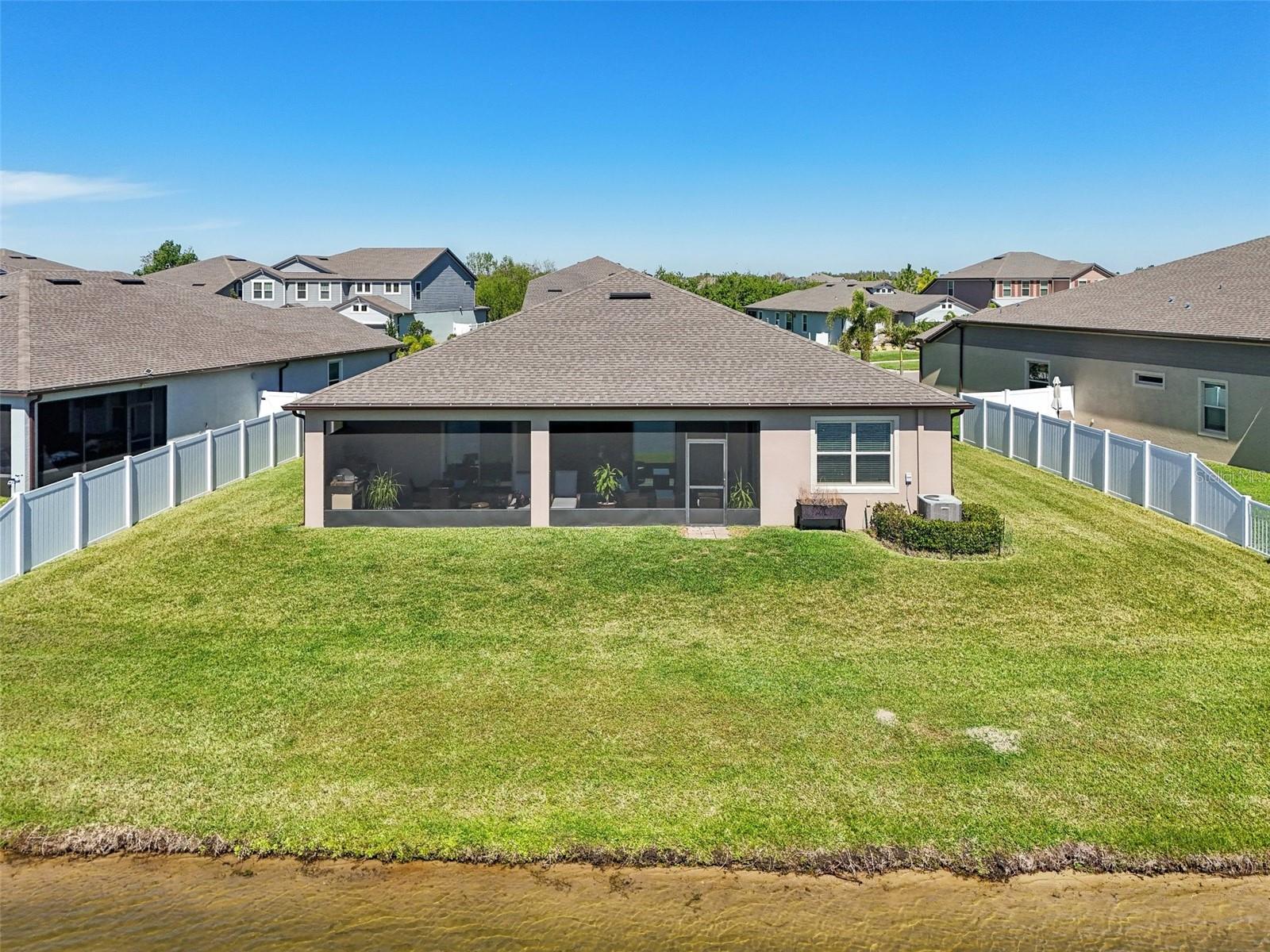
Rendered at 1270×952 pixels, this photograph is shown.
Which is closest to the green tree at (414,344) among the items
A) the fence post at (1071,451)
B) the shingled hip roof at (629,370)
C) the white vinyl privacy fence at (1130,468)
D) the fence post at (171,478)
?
the fence post at (171,478)

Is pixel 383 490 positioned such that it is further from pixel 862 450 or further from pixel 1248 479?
pixel 1248 479

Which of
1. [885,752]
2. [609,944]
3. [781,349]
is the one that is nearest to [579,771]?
[609,944]

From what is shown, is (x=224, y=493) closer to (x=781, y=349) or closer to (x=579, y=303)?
(x=579, y=303)

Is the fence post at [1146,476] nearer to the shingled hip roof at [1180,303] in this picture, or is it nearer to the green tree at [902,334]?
the shingled hip roof at [1180,303]

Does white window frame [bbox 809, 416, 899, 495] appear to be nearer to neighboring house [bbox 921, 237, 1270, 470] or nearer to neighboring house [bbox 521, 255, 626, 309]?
neighboring house [bbox 921, 237, 1270, 470]

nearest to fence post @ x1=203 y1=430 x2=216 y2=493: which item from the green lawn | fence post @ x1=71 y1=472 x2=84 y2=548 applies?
fence post @ x1=71 y1=472 x2=84 y2=548

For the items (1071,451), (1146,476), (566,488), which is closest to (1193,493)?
(1146,476)
